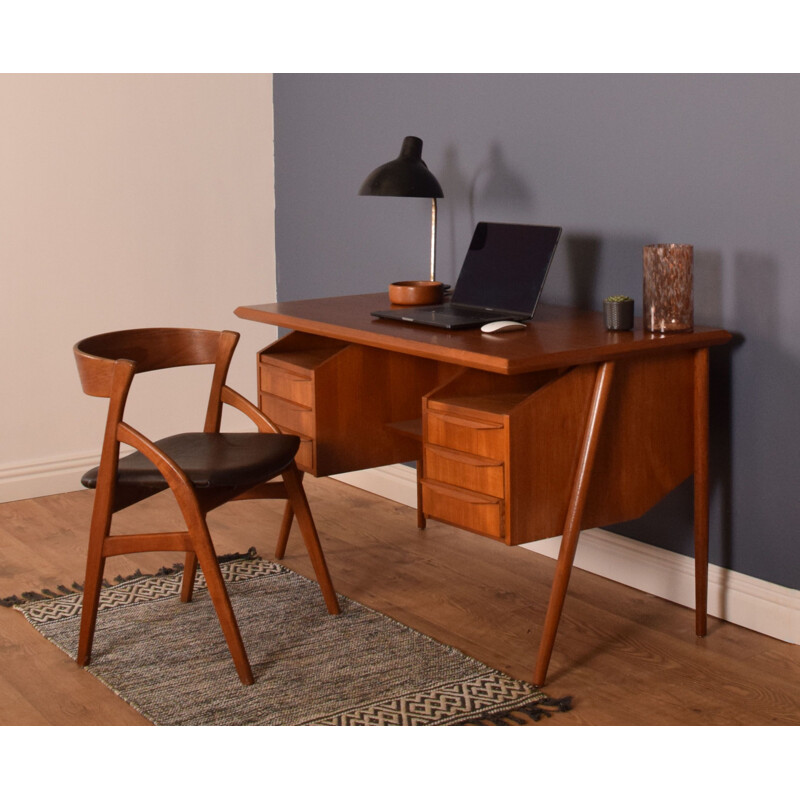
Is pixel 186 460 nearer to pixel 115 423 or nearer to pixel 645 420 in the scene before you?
pixel 115 423

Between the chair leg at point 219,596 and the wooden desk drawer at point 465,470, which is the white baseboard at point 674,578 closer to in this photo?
the wooden desk drawer at point 465,470

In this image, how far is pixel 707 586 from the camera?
2557 millimetres

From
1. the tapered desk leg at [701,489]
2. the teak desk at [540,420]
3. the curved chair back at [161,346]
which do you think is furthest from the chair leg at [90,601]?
the tapered desk leg at [701,489]

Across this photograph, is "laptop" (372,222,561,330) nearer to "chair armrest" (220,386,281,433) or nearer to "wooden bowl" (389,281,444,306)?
"wooden bowl" (389,281,444,306)

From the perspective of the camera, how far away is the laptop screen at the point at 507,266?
100 inches

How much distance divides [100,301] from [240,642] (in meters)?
1.87

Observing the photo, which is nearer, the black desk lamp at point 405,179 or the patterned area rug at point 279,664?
the patterned area rug at point 279,664

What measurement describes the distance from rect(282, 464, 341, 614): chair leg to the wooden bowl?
570mm

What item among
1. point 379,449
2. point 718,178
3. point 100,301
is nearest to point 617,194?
point 718,178

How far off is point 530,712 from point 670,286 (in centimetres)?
92

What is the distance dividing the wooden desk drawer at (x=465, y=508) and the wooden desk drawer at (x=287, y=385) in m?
0.46

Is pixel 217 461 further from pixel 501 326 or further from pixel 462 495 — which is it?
pixel 501 326

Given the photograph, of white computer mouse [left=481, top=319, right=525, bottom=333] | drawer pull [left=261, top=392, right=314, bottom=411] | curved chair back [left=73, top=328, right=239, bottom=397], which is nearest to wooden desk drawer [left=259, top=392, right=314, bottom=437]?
drawer pull [left=261, top=392, right=314, bottom=411]

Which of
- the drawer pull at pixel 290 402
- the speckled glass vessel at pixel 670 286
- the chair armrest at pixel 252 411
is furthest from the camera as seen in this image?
the drawer pull at pixel 290 402
